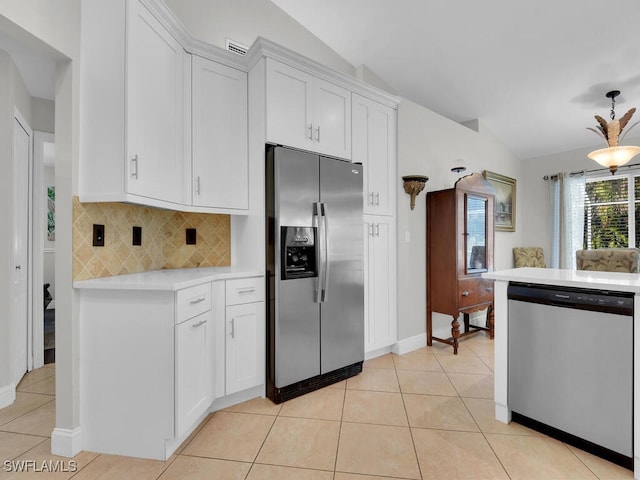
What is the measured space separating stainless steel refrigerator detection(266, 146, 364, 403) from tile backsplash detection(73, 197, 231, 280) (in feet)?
1.95

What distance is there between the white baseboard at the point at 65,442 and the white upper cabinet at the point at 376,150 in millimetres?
2478

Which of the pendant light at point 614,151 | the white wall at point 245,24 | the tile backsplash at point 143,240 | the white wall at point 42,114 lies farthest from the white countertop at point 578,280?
the white wall at point 42,114

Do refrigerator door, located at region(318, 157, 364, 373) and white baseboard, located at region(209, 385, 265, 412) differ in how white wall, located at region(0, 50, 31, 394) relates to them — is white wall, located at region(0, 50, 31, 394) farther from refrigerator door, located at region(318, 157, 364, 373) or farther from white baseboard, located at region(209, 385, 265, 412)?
refrigerator door, located at region(318, 157, 364, 373)

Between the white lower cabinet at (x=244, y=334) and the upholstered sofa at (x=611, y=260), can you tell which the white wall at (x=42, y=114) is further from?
the upholstered sofa at (x=611, y=260)

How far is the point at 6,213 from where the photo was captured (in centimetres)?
219

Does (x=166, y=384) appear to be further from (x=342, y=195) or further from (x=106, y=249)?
(x=342, y=195)

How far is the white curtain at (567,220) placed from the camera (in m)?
4.74

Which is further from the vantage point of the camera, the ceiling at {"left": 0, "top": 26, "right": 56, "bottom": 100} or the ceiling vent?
the ceiling vent

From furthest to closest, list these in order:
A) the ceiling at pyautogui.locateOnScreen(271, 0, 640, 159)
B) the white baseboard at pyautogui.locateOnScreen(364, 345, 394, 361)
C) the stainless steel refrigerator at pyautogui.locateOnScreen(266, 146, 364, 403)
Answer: the white baseboard at pyautogui.locateOnScreen(364, 345, 394, 361) → the ceiling at pyautogui.locateOnScreen(271, 0, 640, 159) → the stainless steel refrigerator at pyautogui.locateOnScreen(266, 146, 364, 403)

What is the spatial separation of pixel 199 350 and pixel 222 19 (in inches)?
104

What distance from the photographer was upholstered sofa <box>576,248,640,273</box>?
9.12 ft

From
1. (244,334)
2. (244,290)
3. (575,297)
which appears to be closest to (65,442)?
(244,334)

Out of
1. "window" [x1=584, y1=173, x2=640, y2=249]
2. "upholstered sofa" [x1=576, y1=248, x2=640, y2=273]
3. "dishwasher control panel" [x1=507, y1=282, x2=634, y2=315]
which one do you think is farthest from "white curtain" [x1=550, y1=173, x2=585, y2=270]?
"dishwasher control panel" [x1=507, y1=282, x2=634, y2=315]

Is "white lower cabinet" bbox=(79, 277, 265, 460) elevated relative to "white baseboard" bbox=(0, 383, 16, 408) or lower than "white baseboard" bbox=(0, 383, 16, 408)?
elevated
